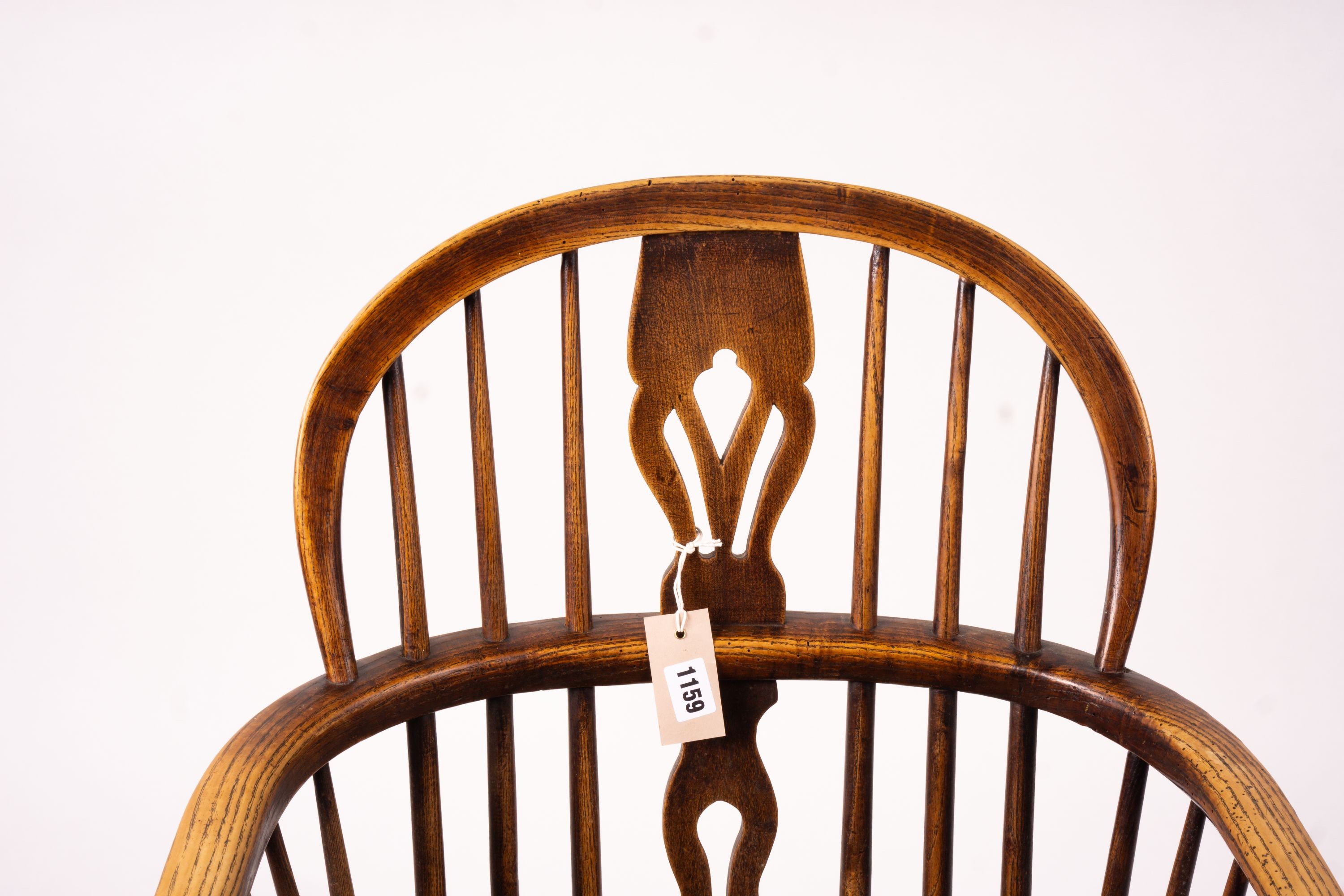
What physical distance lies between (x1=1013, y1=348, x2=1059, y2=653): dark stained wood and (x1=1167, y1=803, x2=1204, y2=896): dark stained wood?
130 millimetres

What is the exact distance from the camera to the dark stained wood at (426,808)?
28.9 inches

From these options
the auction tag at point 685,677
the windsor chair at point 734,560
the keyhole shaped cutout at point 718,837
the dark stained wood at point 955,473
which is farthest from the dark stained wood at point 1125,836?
the keyhole shaped cutout at point 718,837

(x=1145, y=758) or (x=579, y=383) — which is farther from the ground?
(x=579, y=383)

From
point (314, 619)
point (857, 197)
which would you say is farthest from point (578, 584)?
point (857, 197)

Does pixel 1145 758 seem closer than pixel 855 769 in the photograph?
Yes

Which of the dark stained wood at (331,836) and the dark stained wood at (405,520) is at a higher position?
the dark stained wood at (405,520)

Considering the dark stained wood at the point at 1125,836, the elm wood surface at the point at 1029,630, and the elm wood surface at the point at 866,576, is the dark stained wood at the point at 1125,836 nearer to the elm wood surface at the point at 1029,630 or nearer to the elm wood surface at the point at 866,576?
the elm wood surface at the point at 1029,630

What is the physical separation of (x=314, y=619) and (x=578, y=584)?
0.54ft

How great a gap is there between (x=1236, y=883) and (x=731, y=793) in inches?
12.2

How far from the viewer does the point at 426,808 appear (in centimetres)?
74

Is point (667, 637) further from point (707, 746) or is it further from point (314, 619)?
point (314, 619)

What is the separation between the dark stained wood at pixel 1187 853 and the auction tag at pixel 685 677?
28cm

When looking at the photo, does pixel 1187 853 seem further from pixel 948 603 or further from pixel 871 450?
pixel 871 450

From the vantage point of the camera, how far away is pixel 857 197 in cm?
69
